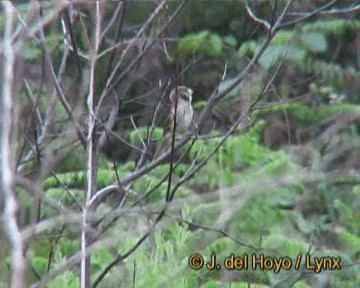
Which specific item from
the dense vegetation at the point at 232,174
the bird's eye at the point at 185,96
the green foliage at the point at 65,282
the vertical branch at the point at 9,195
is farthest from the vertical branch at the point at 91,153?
the bird's eye at the point at 185,96

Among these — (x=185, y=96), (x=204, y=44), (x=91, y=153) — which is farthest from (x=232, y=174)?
(x=204, y=44)

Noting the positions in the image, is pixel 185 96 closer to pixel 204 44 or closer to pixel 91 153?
pixel 204 44

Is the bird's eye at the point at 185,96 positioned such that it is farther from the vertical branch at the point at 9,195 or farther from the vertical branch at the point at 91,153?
the vertical branch at the point at 9,195

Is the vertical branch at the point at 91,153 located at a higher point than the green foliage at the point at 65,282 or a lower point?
higher

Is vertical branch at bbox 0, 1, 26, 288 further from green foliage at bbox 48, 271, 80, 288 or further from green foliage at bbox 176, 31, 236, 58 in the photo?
green foliage at bbox 176, 31, 236, 58

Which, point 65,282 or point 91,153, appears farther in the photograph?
point 65,282

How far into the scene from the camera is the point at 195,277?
12.3 ft

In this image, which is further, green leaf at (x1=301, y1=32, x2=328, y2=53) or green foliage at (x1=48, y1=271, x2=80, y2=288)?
green leaf at (x1=301, y1=32, x2=328, y2=53)

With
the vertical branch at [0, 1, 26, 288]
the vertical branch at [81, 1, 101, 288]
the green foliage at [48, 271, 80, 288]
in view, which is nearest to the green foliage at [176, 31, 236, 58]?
the green foliage at [48, 271, 80, 288]

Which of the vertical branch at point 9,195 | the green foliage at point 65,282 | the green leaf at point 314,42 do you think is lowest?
the green leaf at point 314,42

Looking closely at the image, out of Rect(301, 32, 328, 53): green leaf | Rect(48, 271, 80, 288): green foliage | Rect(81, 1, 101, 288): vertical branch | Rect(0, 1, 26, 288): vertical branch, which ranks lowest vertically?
Rect(301, 32, 328, 53): green leaf

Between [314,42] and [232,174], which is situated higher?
[232,174]

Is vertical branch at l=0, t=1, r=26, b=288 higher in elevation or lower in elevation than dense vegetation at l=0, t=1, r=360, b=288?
higher

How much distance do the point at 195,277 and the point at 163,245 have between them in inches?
7.2
